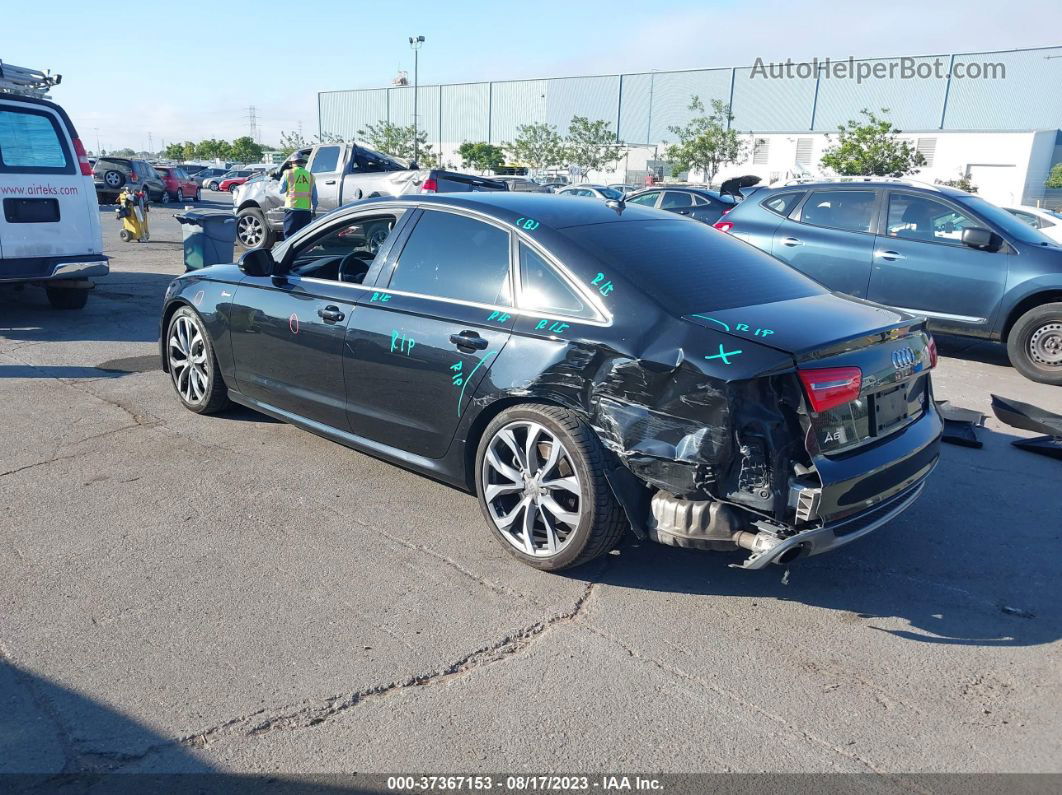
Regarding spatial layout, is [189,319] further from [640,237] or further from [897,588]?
[897,588]

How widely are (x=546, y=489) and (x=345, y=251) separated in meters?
2.76

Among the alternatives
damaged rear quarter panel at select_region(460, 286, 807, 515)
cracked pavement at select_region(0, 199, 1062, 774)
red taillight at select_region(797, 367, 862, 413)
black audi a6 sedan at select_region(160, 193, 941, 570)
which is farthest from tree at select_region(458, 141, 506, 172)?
red taillight at select_region(797, 367, 862, 413)

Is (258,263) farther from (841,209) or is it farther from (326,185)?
(326,185)

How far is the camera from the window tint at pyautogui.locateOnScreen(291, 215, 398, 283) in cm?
507

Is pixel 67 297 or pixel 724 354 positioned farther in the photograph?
pixel 67 297

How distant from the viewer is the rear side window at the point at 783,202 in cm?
928

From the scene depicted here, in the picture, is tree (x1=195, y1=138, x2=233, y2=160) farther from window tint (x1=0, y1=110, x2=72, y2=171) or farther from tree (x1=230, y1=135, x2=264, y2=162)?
window tint (x1=0, y1=110, x2=72, y2=171)

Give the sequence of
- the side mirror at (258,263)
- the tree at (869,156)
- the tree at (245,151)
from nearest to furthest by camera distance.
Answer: the side mirror at (258,263) < the tree at (869,156) < the tree at (245,151)

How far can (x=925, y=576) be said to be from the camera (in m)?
4.00

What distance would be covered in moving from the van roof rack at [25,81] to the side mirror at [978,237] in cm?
939

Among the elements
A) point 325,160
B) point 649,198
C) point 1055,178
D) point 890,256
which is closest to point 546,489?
point 890,256

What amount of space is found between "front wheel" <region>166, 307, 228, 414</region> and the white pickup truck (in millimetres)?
9823

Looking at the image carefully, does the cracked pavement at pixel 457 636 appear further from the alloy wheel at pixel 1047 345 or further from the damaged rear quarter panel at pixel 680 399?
the alloy wheel at pixel 1047 345

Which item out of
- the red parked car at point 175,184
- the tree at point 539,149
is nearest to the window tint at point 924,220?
the red parked car at point 175,184
